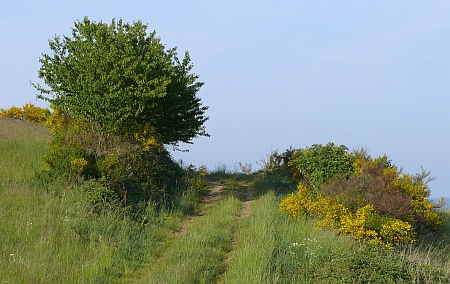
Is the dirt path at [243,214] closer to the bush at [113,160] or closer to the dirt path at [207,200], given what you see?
the dirt path at [207,200]

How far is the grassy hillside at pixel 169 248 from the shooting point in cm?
917

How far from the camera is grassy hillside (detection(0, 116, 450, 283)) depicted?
9172 mm

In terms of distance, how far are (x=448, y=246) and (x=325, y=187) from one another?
Result: 5000mm

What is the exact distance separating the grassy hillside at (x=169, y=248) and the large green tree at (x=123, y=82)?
9.50ft

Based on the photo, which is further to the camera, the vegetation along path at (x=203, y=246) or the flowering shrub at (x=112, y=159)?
the flowering shrub at (x=112, y=159)

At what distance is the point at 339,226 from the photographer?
1282 centimetres

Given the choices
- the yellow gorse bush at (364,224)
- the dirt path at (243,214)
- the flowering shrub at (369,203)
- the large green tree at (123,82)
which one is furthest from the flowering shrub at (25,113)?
the yellow gorse bush at (364,224)

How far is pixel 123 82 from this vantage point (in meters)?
15.9

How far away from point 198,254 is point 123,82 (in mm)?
7532

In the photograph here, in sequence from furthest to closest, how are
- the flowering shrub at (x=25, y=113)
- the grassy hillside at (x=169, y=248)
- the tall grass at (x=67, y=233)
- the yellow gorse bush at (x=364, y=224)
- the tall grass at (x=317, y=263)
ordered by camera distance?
the flowering shrub at (x=25, y=113) < the yellow gorse bush at (x=364, y=224) < the tall grass at (x=67, y=233) < the grassy hillside at (x=169, y=248) < the tall grass at (x=317, y=263)

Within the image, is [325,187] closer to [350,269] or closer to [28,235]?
[350,269]

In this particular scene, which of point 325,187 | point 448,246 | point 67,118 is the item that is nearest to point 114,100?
point 67,118

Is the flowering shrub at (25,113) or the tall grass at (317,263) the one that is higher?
the flowering shrub at (25,113)

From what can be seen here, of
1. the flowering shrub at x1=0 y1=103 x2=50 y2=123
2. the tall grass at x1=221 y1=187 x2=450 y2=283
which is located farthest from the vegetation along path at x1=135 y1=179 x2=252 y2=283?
the flowering shrub at x1=0 y1=103 x2=50 y2=123
